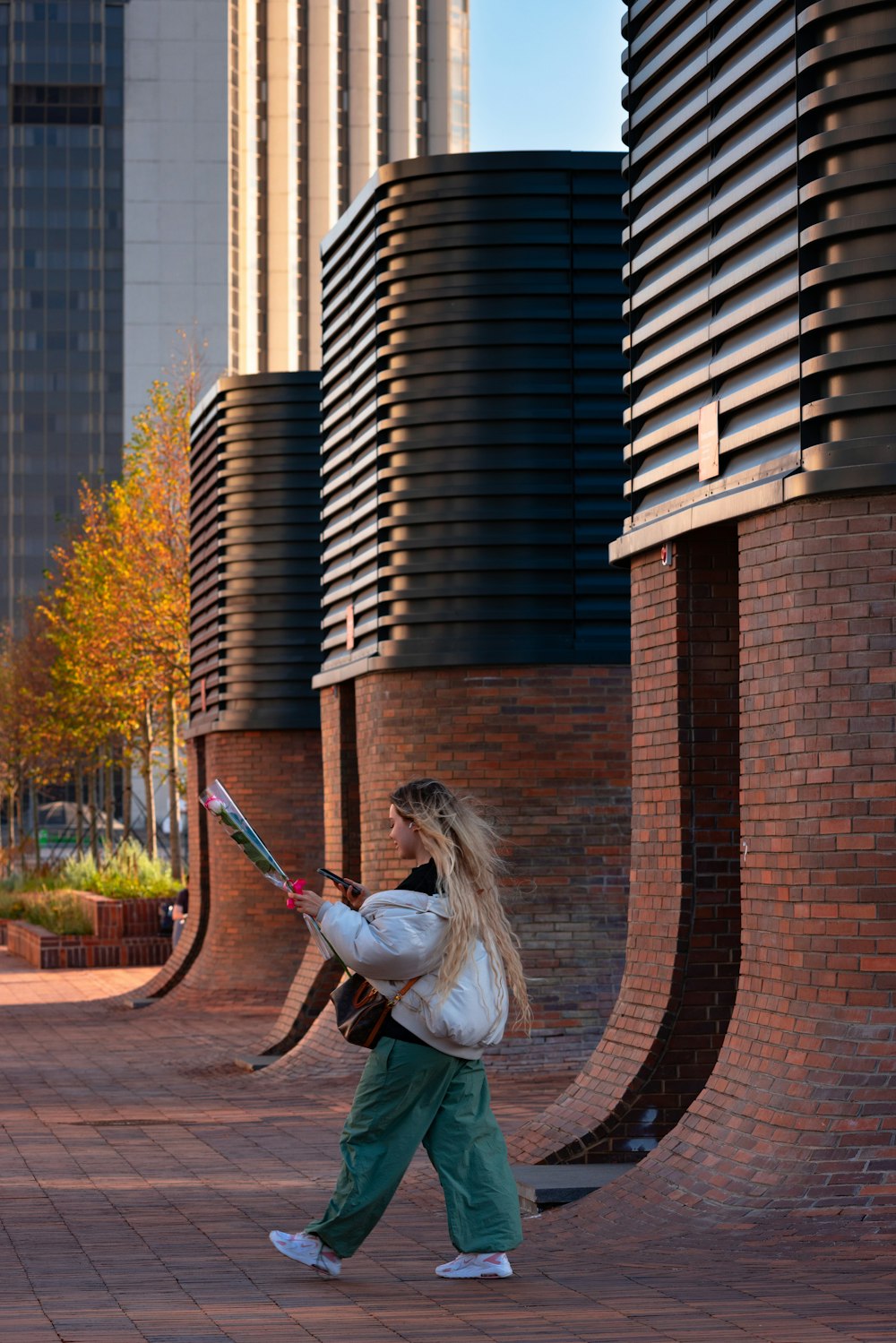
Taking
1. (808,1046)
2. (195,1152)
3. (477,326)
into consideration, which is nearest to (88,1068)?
(195,1152)

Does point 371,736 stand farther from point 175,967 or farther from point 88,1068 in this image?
point 175,967

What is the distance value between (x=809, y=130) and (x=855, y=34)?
0.45 meters

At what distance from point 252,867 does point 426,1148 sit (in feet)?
52.3

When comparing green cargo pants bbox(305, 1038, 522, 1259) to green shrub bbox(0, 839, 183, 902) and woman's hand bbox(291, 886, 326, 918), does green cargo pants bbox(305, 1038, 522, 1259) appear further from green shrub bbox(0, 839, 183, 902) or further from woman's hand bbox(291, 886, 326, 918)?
green shrub bbox(0, 839, 183, 902)

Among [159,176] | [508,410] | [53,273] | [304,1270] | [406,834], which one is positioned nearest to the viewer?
[406,834]

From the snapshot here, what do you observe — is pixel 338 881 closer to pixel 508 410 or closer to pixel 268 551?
pixel 508 410

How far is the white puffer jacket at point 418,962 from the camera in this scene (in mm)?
7746

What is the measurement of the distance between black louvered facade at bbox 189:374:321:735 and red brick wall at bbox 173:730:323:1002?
15.9 inches

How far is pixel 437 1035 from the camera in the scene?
7820 millimetres

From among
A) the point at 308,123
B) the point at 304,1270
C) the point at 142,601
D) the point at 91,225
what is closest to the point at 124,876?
the point at 142,601

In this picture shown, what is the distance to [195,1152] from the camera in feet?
41.6

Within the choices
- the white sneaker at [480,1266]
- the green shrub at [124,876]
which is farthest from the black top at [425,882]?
the green shrub at [124,876]

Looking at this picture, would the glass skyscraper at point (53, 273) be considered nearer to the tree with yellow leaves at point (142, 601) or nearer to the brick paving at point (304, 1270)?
the tree with yellow leaves at point (142, 601)

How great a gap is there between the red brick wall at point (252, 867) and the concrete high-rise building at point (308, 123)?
98.7 m
